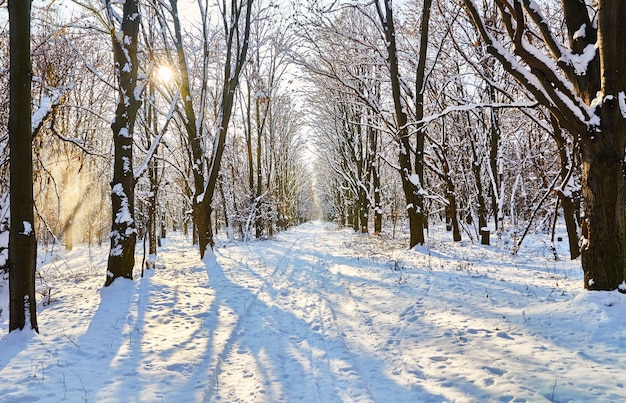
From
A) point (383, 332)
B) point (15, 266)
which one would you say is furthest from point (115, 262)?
point (383, 332)

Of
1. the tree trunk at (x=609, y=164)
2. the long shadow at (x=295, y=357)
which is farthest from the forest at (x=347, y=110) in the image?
the long shadow at (x=295, y=357)

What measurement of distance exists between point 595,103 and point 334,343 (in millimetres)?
4517

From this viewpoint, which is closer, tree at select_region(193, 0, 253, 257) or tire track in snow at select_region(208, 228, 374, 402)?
tire track in snow at select_region(208, 228, 374, 402)

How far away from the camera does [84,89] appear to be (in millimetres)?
16844

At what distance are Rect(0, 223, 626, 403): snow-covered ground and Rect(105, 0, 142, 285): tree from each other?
2.21 feet

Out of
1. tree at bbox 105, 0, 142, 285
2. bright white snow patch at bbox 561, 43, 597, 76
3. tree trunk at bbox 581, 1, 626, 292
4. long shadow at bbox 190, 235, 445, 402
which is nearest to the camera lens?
long shadow at bbox 190, 235, 445, 402

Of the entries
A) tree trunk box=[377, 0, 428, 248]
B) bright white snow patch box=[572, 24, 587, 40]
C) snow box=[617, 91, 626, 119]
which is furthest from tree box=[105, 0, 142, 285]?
snow box=[617, 91, 626, 119]

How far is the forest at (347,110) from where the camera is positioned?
412 cm

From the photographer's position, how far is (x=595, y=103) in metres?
4.14

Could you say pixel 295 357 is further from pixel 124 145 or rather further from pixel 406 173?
pixel 406 173

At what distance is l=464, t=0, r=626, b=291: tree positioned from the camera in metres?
4.04

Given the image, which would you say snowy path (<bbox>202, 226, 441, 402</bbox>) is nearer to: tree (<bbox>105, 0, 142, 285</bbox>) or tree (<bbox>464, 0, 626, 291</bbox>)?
tree (<bbox>105, 0, 142, 285</bbox>)

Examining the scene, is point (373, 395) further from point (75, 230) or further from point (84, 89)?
point (75, 230)

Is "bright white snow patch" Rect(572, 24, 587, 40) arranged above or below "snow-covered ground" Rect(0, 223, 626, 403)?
above
